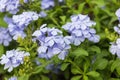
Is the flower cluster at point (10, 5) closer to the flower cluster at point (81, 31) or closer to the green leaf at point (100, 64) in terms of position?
the flower cluster at point (81, 31)

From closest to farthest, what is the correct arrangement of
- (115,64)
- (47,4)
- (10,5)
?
(115,64), (10,5), (47,4)

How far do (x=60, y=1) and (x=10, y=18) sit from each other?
463mm

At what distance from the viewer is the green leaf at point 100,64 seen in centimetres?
228

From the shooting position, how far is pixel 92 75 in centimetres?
220

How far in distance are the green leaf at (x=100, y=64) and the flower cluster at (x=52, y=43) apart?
27cm

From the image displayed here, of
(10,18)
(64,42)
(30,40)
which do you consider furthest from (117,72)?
(10,18)

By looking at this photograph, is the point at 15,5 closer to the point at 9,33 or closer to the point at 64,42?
the point at 9,33

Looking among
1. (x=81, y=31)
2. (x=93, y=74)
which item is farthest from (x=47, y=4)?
(x=93, y=74)

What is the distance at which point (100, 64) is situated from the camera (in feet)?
7.52

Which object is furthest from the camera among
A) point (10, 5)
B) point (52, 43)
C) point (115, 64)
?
point (10, 5)

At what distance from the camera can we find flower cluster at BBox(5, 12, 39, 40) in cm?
239

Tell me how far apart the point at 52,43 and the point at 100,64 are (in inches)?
16.5

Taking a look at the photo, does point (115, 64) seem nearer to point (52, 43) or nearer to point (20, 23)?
point (52, 43)

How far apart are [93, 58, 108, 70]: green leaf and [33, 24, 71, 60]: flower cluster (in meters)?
0.27
